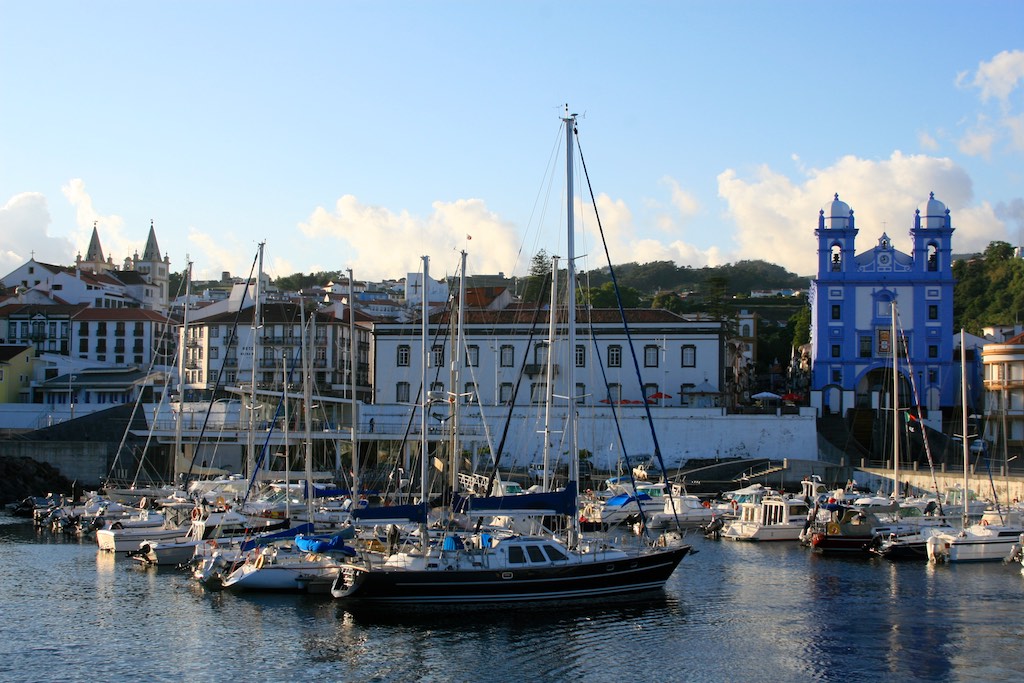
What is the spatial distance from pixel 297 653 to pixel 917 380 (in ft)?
195

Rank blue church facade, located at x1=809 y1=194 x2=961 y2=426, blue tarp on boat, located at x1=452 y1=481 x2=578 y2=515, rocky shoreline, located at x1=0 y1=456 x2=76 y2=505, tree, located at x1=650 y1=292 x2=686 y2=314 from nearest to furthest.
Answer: blue tarp on boat, located at x1=452 y1=481 x2=578 y2=515
rocky shoreline, located at x1=0 y1=456 x2=76 y2=505
blue church facade, located at x1=809 y1=194 x2=961 y2=426
tree, located at x1=650 y1=292 x2=686 y2=314

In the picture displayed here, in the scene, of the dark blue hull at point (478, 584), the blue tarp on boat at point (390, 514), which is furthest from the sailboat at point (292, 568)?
the dark blue hull at point (478, 584)

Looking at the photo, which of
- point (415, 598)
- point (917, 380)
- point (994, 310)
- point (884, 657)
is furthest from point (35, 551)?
point (994, 310)

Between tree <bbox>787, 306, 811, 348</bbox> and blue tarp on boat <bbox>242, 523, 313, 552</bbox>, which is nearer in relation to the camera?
blue tarp on boat <bbox>242, 523, 313, 552</bbox>

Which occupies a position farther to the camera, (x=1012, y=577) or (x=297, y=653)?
(x=1012, y=577)

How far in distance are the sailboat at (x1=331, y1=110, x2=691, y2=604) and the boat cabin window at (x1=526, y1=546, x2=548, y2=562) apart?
3 cm

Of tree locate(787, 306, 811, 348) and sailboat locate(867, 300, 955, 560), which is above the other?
tree locate(787, 306, 811, 348)

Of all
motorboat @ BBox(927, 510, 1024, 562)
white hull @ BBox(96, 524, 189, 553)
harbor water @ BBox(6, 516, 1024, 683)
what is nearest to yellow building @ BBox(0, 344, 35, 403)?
white hull @ BBox(96, 524, 189, 553)

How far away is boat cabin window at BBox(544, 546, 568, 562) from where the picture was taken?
34531 millimetres

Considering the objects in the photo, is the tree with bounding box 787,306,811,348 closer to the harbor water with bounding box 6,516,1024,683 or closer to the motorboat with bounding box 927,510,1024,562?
the motorboat with bounding box 927,510,1024,562

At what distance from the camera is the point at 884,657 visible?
2922 cm

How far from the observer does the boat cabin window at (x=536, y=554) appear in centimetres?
3438

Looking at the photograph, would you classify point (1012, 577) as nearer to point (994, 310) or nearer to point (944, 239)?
point (944, 239)

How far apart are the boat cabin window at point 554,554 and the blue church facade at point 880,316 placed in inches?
1899
